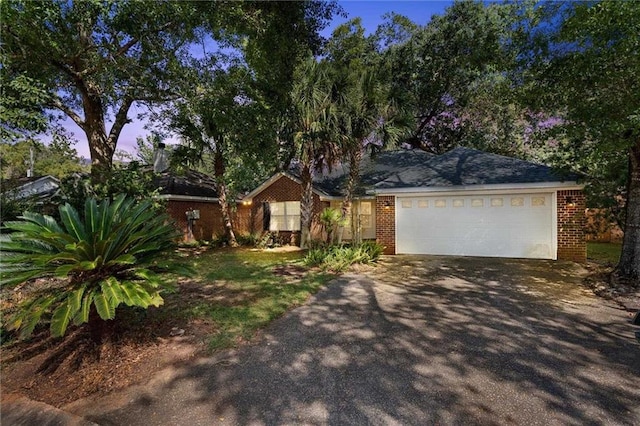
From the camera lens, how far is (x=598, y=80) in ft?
21.4

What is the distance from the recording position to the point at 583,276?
26.7 ft

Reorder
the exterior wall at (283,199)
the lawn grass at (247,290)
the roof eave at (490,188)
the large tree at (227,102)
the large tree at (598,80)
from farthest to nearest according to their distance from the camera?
the exterior wall at (283,199) < the roof eave at (490,188) < the large tree at (227,102) < the large tree at (598,80) < the lawn grass at (247,290)

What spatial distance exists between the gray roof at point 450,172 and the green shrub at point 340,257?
2856 millimetres

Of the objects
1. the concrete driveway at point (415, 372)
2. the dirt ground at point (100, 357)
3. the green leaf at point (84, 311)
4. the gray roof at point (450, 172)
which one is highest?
the gray roof at point (450, 172)

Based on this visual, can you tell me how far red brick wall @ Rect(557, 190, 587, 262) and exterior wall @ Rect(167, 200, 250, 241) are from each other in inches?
518

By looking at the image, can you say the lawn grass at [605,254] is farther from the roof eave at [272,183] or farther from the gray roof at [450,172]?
the roof eave at [272,183]

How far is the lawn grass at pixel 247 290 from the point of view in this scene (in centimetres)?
512

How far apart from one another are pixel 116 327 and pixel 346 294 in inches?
160

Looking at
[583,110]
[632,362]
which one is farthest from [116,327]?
[583,110]

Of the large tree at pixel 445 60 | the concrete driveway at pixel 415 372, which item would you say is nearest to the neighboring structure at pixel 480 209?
the large tree at pixel 445 60

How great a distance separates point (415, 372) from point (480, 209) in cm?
882

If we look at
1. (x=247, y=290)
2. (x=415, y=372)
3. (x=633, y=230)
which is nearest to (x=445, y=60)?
(x=633, y=230)

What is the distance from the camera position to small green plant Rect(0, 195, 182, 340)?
3555 mm

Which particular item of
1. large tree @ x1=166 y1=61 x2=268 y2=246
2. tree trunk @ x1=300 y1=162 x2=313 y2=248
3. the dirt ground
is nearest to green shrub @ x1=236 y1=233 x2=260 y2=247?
tree trunk @ x1=300 y1=162 x2=313 y2=248
